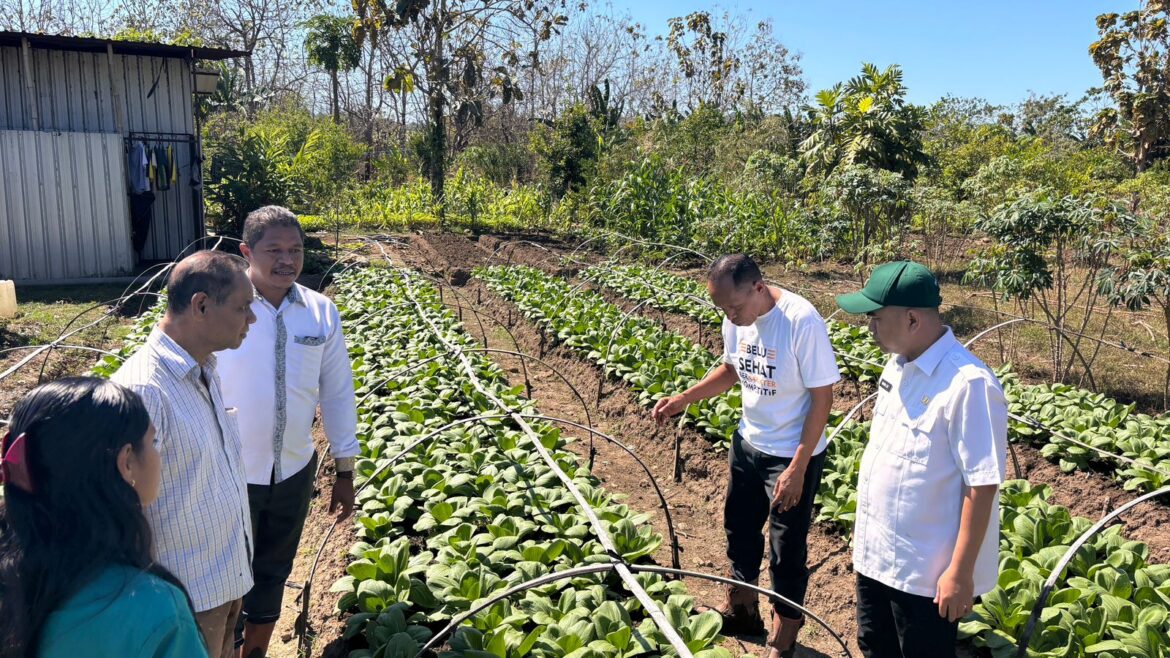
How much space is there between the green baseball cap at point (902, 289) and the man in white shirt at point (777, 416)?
2.49ft

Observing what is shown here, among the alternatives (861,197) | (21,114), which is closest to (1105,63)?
(861,197)

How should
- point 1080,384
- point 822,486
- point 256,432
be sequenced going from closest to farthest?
1. point 256,432
2. point 822,486
3. point 1080,384

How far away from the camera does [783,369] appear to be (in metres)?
3.41

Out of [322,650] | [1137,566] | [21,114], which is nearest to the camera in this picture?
[322,650]

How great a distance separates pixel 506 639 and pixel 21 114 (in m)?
14.0

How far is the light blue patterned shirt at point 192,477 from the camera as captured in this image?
220 centimetres

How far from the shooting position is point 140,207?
13.6 meters

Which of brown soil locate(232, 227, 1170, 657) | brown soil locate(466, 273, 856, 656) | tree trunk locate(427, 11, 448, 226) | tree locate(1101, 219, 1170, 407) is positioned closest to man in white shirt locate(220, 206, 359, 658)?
brown soil locate(232, 227, 1170, 657)

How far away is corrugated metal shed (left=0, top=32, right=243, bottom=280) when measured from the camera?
12.3 metres

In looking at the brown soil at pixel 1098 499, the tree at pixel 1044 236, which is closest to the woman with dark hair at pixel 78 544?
the brown soil at pixel 1098 499

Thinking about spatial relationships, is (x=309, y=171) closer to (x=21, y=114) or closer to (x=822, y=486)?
(x=21, y=114)

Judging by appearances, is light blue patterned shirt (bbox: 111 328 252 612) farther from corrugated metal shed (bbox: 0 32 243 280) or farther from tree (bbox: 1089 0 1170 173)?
tree (bbox: 1089 0 1170 173)

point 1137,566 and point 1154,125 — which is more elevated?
point 1154,125

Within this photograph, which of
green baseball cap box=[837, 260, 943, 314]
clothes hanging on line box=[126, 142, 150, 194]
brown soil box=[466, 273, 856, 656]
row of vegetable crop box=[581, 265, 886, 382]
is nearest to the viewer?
green baseball cap box=[837, 260, 943, 314]
